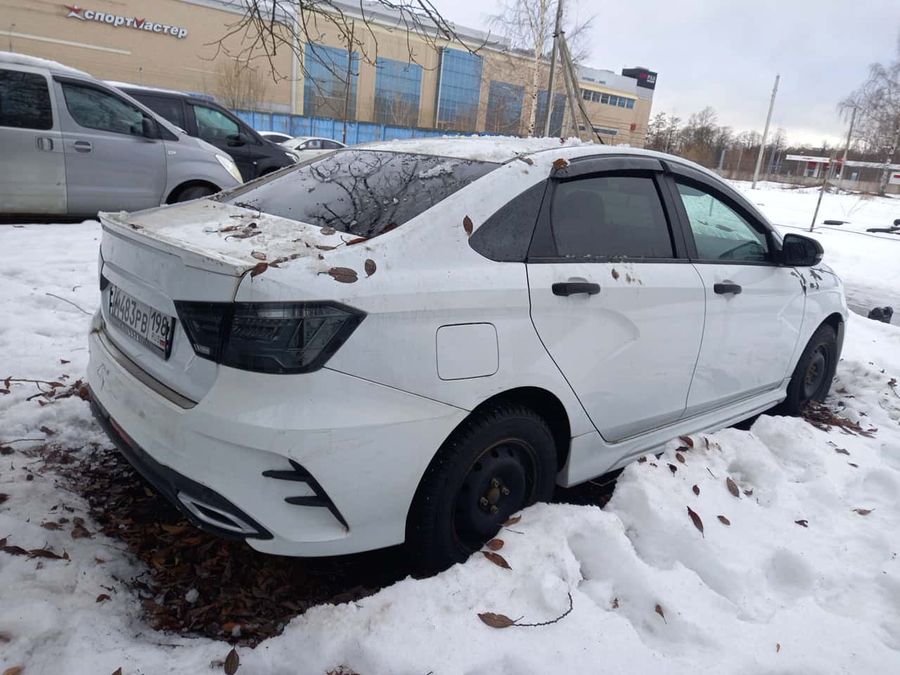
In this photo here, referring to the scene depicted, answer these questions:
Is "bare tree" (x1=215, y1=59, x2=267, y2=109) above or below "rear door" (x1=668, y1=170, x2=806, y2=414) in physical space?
above

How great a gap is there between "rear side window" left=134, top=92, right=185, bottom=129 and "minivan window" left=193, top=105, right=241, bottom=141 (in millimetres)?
248

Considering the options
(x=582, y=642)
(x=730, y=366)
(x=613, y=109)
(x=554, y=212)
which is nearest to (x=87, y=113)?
(x=554, y=212)

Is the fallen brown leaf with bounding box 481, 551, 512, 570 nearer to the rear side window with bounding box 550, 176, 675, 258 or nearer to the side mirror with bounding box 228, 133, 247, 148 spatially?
the rear side window with bounding box 550, 176, 675, 258

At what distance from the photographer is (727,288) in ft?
10.8

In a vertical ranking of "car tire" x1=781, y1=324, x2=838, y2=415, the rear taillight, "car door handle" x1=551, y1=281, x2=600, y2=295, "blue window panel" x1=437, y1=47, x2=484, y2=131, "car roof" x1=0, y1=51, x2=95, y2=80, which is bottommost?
"car tire" x1=781, y1=324, x2=838, y2=415

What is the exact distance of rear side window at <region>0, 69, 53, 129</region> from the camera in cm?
685

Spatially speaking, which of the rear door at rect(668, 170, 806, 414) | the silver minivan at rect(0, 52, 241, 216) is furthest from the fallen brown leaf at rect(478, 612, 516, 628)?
the silver minivan at rect(0, 52, 241, 216)

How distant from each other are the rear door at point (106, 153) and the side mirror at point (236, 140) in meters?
2.46

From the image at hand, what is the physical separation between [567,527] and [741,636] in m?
0.68

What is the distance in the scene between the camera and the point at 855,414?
4406 millimetres

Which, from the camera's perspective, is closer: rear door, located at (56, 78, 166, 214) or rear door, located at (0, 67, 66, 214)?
rear door, located at (0, 67, 66, 214)

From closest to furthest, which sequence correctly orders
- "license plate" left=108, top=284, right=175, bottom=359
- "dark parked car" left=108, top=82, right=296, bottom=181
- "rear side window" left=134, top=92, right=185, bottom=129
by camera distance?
"license plate" left=108, top=284, right=175, bottom=359
"rear side window" left=134, top=92, right=185, bottom=129
"dark parked car" left=108, top=82, right=296, bottom=181

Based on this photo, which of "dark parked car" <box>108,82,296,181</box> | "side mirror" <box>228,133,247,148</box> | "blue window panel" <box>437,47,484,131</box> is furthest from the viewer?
"blue window panel" <box>437,47,484,131</box>

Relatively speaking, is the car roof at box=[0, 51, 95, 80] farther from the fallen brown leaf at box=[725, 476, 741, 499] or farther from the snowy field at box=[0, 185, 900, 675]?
the fallen brown leaf at box=[725, 476, 741, 499]
